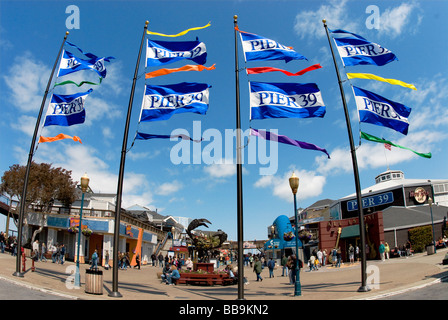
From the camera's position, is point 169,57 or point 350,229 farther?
point 350,229

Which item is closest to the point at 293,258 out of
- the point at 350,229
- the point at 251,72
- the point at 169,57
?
the point at 251,72

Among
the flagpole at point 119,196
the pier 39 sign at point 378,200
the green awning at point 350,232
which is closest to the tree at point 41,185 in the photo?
the flagpole at point 119,196

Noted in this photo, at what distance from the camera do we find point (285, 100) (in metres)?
13.8

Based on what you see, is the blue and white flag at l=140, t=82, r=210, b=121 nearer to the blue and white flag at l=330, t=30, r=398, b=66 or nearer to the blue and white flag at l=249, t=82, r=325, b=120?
the blue and white flag at l=249, t=82, r=325, b=120

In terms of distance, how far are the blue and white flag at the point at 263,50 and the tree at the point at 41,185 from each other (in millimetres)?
25826

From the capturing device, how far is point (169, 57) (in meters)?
14.4

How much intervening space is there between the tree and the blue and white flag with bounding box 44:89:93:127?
18251 mm

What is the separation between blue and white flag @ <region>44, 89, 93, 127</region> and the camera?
1523 cm

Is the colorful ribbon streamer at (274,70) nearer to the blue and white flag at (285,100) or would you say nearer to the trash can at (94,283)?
the blue and white flag at (285,100)

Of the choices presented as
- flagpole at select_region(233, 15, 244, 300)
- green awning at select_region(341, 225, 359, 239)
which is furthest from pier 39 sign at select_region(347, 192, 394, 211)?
flagpole at select_region(233, 15, 244, 300)

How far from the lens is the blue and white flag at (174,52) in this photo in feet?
46.9

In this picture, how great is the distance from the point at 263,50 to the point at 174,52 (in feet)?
12.4
